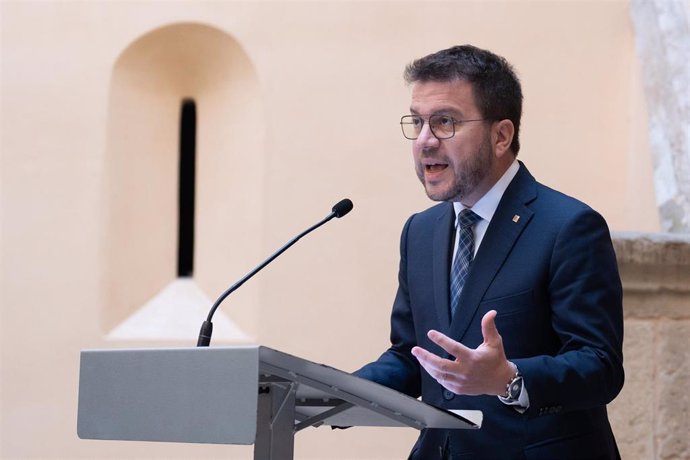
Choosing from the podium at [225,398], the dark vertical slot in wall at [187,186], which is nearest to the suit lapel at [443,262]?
the podium at [225,398]

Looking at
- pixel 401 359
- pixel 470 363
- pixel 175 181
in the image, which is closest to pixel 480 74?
pixel 401 359

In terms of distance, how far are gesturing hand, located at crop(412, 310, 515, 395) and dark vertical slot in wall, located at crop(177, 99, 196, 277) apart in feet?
16.3

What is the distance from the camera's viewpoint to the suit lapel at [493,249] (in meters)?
2.84

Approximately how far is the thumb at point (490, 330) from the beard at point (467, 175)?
616 millimetres

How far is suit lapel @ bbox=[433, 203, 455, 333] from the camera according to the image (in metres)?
2.94

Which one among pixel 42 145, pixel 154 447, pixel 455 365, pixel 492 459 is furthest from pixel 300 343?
pixel 455 365

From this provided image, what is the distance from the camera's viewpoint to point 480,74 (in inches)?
117

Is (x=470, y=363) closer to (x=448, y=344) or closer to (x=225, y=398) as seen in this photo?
(x=448, y=344)

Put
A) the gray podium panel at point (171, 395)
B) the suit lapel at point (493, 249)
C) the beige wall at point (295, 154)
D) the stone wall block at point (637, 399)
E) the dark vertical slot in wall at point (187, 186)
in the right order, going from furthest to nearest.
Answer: the dark vertical slot in wall at point (187, 186) → the beige wall at point (295, 154) → the stone wall block at point (637, 399) → the suit lapel at point (493, 249) → the gray podium panel at point (171, 395)

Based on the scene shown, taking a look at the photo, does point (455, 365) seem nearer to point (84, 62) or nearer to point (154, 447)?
point (154, 447)

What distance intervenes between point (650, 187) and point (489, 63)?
3.25 meters

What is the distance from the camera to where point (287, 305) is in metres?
6.48

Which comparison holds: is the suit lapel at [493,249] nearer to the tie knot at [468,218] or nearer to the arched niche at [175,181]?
the tie knot at [468,218]

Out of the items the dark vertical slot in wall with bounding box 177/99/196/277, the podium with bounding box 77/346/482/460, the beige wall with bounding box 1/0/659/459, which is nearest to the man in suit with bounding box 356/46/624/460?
the podium with bounding box 77/346/482/460
